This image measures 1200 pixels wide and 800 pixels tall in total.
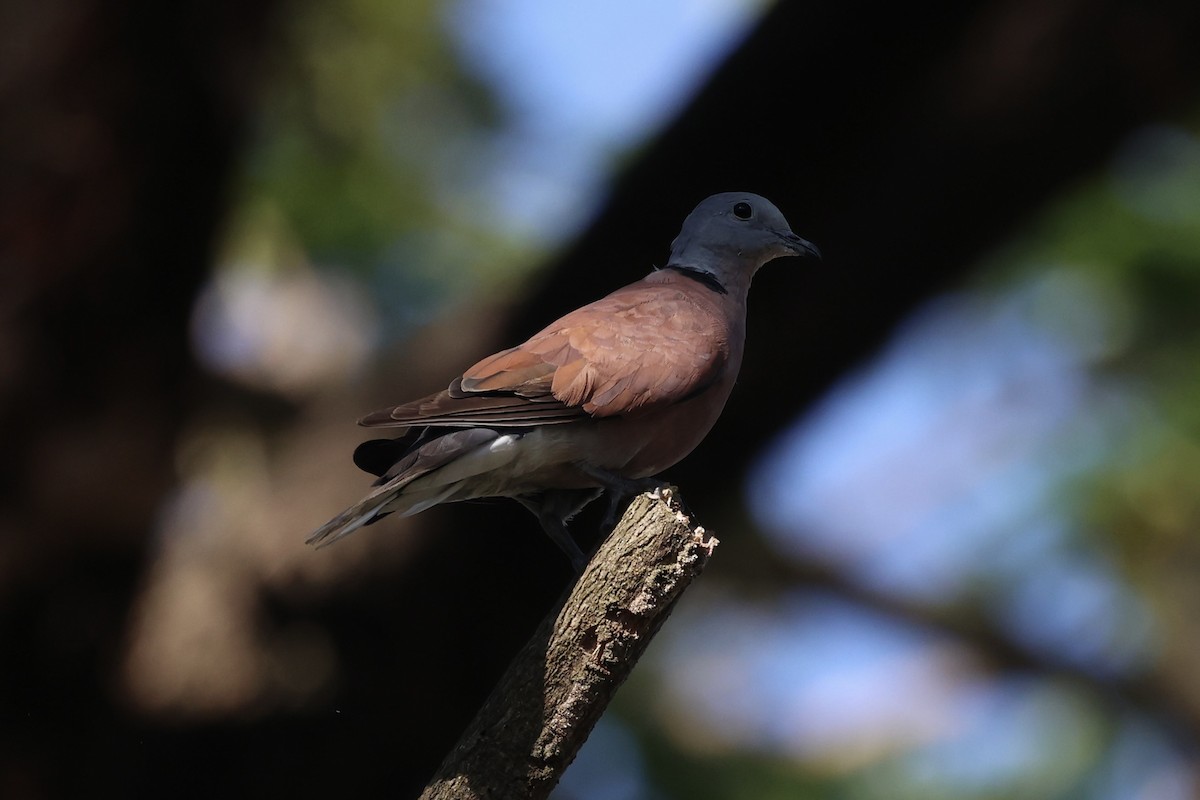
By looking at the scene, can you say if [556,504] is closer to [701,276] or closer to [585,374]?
[585,374]

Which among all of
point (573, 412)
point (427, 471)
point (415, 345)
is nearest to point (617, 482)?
point (573, 412)

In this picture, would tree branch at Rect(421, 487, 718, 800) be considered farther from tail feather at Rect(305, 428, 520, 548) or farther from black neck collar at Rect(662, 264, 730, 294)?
black neck collar at Rect(662, 264, 730, 294)

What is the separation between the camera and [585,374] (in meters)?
3.40

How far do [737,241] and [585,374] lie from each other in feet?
Result: 3.19

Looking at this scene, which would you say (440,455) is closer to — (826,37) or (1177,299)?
(826,37)

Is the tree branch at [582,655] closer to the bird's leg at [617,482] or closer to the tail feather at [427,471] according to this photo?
the bird's leg at [617,482]

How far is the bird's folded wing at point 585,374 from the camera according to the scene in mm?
3312

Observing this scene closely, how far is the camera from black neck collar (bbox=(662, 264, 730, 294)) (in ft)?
13.2

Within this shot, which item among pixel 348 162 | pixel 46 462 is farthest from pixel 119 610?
pixel 348 162

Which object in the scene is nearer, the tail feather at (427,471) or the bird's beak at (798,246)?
the tail feather at (427,471)

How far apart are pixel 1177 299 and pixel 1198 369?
552 millimetres

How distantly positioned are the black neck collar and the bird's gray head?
11mm

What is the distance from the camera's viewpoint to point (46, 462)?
6332 millimetres

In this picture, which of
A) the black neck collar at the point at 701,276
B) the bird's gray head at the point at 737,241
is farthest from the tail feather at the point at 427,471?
the bird's gray head at the point at 737,241
